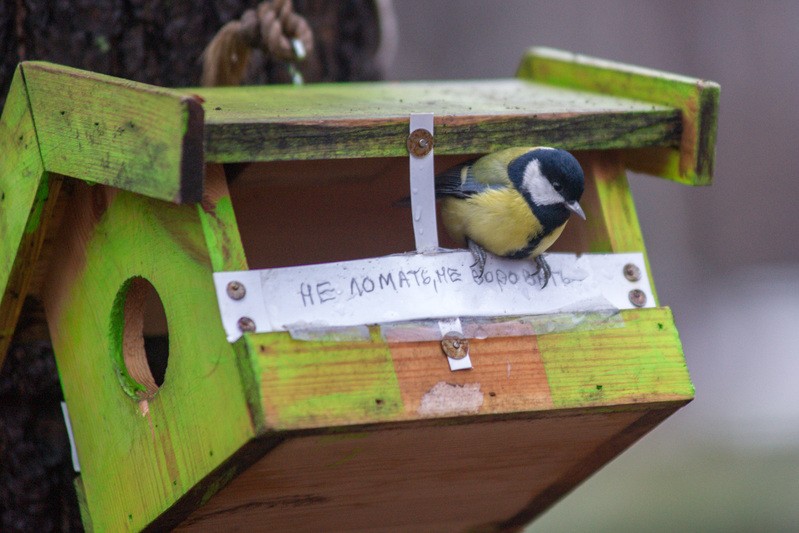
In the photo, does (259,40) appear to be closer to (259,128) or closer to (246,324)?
(259,128)

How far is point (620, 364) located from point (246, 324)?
2.07ft

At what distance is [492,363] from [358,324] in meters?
0.23

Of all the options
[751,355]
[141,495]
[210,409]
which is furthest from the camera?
[751,355]

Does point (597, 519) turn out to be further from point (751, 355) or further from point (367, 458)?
point (367, 458)

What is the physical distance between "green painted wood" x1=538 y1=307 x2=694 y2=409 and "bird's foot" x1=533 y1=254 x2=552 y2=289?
0.38ft

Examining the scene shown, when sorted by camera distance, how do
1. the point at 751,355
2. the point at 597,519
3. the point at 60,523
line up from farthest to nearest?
the point at 751,355 < the point at 597,519 < the point at 60,523

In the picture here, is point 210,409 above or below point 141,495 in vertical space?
above

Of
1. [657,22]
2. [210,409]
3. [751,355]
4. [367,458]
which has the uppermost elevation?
[657,22]

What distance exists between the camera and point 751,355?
6344 mm

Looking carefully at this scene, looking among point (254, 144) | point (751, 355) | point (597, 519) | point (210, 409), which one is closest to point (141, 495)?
point (210, 409)

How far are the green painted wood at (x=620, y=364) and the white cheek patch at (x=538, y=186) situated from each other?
0.76 feet

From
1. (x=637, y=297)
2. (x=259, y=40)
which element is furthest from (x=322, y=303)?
(x=259, y=40)

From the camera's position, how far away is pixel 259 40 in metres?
2.50

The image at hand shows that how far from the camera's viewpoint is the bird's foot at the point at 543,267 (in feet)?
6.37
